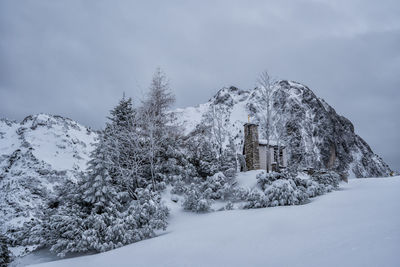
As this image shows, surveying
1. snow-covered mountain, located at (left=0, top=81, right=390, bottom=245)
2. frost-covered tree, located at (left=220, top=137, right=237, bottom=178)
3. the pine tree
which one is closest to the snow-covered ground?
the pine tree

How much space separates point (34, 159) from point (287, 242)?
23526 millimetres

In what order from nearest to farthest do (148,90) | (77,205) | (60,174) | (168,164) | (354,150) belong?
(77,205) < (168,164) < (148,90) < (60,174) < (354,150)

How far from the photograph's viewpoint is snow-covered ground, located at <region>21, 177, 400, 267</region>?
3848mm

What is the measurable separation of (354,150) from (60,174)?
66.2 metres

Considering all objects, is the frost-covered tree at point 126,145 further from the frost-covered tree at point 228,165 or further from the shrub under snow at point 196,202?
the frost-covered tree at point 228,165

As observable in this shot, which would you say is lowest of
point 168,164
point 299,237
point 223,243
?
point 223,243

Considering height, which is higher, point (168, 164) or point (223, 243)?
point (168, 164)

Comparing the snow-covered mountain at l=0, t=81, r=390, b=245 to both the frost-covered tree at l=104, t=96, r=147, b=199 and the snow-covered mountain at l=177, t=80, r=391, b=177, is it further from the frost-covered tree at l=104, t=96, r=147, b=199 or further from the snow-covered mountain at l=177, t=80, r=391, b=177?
the frost-covered tree at l=104, t=96, r=147, b=199

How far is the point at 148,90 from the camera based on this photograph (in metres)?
17.3

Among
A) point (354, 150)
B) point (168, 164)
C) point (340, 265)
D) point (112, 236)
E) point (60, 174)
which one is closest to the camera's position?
point (340, 265)

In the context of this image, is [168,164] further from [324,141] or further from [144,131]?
[324,141]

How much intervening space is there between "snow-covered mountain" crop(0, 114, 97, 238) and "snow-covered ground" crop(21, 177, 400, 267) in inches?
428

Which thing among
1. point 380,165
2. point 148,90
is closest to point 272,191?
point 148,90

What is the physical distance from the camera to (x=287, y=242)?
17.0ft
